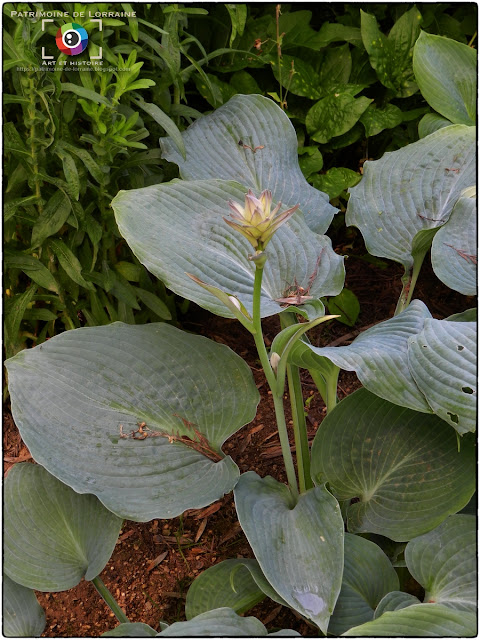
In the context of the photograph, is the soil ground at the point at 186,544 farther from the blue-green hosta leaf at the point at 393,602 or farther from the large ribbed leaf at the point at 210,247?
the large ribbed leaf at the point at 210,247

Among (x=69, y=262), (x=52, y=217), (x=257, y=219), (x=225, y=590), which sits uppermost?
(x=257, y=219)

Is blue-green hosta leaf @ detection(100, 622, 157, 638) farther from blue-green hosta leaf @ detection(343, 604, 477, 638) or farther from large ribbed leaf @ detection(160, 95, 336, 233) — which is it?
large ribbed leaf @ detection(160, 95, 336, 233)

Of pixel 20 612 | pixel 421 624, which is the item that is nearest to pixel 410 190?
pixel 421 624

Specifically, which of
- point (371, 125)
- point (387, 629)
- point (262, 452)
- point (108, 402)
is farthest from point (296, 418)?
point (371, 125)

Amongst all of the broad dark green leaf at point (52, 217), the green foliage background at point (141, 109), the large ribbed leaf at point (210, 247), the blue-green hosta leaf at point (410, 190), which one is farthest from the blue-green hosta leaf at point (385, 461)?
the broad dark green leaf at point (52, 217)

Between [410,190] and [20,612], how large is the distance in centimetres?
115

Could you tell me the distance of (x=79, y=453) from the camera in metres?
1.18

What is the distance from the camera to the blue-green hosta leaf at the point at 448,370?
104 centimetres

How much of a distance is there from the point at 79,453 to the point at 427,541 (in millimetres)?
621

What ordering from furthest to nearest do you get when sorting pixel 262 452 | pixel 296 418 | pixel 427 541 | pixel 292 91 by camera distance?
1. pixel 292 91
2. pixel 262 452
3. pixel 296 418
4. pixel 427 541

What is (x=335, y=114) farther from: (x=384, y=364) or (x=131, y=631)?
(x=131, y=631)

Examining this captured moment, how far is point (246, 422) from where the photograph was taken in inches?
49.3

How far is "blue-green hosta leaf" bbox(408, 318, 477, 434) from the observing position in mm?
1036

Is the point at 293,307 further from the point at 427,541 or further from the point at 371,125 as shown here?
the point at 371,125
